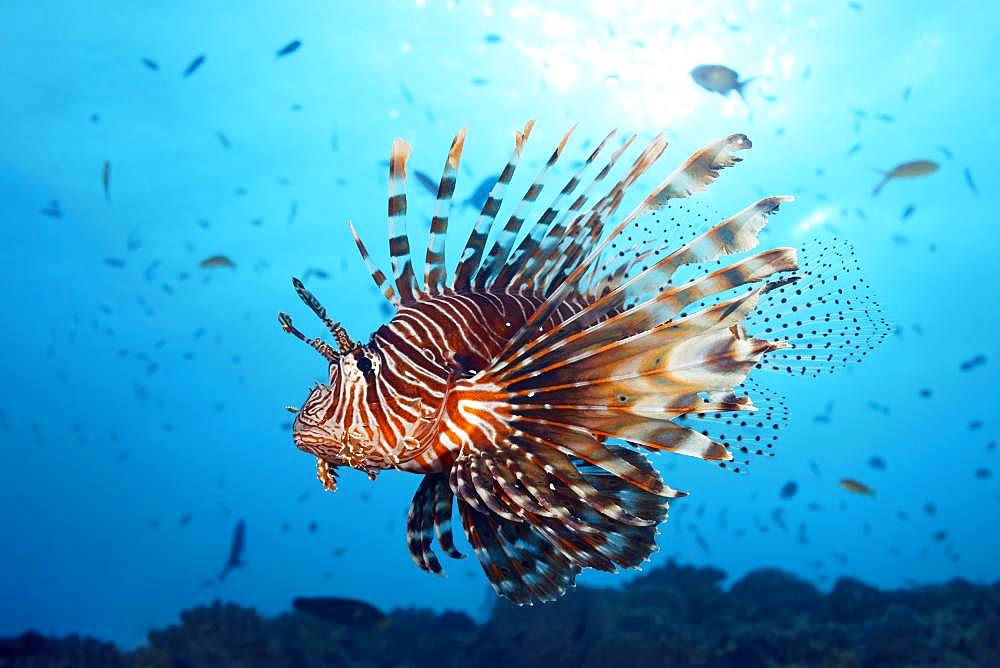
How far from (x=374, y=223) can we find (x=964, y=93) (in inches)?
731

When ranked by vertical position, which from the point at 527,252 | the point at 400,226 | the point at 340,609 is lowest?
the point at 527,252

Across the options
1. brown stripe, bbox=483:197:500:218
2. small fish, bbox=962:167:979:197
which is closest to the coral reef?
brown stripe, bbox=483:197:500:218

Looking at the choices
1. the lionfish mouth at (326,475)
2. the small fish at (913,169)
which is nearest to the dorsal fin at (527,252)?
the lionfish mouth at (326,475)

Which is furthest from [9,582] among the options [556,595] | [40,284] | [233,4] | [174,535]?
→ [556,595]

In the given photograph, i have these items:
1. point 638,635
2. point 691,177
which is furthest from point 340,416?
point 638,635

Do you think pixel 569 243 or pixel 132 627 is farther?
pixel 132 627

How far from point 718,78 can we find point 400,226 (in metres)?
6.29

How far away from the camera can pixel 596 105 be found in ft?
55.5

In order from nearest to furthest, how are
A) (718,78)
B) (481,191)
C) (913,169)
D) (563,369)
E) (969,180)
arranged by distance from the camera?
(563,369)
(718,78)
(481,191)
(913,169)
(969,180)

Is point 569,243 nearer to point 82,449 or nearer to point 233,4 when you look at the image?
point 233,4

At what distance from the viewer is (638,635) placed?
29.7ft

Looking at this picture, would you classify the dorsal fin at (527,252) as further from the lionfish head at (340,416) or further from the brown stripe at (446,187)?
the lionfish head at (340,416)

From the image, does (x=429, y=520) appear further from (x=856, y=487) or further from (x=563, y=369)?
(x=856, y=487)

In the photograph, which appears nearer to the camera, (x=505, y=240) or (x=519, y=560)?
(x=519, y=560)
